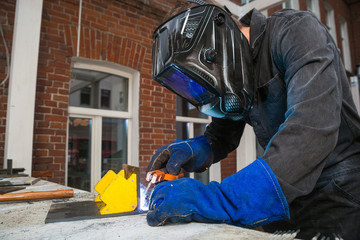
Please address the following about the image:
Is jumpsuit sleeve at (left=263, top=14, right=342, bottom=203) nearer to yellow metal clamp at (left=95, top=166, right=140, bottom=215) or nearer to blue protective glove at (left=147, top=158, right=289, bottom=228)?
blue protective glove at (left=147, top=158, right=289, bottom=228)

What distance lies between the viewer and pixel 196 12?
1081mm

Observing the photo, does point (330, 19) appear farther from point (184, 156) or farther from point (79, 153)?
point (184, 156)

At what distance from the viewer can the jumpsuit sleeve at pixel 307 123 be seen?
78 centimetres

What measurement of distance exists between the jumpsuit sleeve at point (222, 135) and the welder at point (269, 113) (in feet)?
0.71

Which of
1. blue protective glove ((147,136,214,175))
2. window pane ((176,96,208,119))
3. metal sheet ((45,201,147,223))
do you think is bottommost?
metal sheet ((45,201,147,223))

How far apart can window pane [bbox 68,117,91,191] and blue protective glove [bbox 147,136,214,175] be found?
2543 millimetres

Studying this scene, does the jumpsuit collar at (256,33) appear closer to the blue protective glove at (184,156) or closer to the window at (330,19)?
the blue protective glove at (184,156)

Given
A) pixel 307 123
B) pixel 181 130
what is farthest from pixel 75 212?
pixel 181 130

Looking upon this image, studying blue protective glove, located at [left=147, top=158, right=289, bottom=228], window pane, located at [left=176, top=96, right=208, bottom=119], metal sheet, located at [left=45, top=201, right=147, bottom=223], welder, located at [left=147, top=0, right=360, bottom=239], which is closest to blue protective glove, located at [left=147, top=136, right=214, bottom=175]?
welder, located at [left=147, top=0, right=360, bottom=239]

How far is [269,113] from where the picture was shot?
4.15 feet

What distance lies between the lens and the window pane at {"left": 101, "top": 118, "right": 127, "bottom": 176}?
12.9ft

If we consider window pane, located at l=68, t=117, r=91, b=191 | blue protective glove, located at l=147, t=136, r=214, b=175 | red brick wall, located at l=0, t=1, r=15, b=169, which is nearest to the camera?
blue protective glove, located at l=147, t=136, r=214, b=175

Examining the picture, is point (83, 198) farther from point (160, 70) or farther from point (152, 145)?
point (152, 145)

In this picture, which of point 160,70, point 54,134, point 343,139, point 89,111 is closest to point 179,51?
point 160,70
